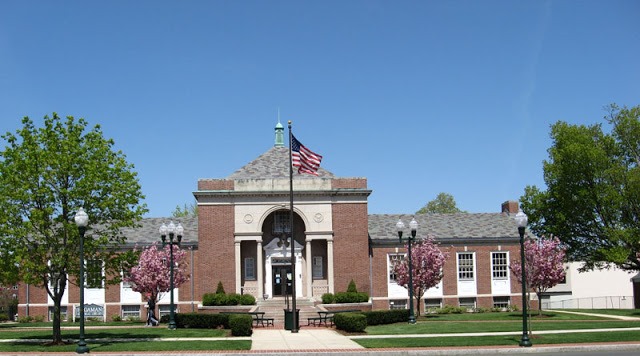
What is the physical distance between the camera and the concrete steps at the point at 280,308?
39.5m

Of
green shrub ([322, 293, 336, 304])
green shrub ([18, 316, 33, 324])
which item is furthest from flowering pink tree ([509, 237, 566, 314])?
green shrub ([18, 316, 33, 324])

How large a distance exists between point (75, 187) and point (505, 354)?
16.3 m

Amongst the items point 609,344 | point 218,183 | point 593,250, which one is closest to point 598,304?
point 593,250

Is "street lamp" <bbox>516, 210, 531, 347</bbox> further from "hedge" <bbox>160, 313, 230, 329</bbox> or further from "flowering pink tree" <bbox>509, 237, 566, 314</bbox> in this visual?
"flowering pink tree" <bbox>509, 237, 566, 314</bbox>

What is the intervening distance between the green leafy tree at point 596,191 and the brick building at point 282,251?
589 centimetres

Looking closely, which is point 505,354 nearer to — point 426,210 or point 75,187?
point 75,187

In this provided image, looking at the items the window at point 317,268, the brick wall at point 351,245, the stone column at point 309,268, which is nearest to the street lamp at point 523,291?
the brick wall at point 351,245

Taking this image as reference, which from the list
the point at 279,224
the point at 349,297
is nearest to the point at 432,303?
the point at 349,297

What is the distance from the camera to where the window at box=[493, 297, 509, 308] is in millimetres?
51562

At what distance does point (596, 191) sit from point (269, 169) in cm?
2117

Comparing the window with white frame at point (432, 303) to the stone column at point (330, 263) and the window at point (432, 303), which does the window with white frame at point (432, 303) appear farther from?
the stone column at point (330, 263)

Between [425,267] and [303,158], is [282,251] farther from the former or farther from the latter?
[303,158]

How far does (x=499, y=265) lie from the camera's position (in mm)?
51906

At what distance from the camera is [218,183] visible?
48094mm
